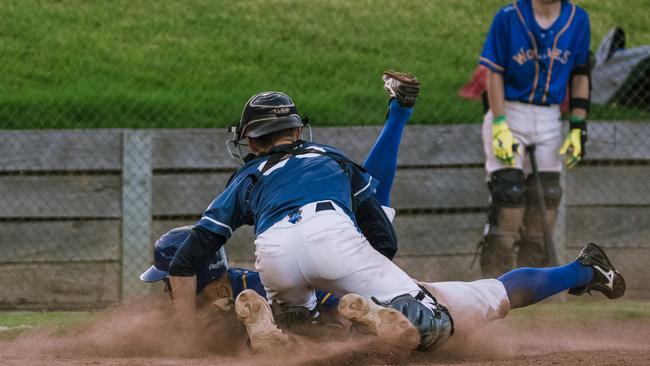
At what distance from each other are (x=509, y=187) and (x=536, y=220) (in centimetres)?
51

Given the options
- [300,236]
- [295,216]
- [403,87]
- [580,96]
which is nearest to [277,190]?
[295,216]

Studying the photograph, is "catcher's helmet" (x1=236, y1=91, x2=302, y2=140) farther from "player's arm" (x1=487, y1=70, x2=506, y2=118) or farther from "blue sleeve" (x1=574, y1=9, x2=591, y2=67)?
"blue sleeve" (x1=574, y1=9, x2=591, y2=67)

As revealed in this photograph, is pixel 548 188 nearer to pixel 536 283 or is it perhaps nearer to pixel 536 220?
pixel 536 220

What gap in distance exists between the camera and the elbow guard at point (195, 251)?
485 centimetres

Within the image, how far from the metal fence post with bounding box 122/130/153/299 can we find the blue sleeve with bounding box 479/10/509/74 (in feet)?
8.77

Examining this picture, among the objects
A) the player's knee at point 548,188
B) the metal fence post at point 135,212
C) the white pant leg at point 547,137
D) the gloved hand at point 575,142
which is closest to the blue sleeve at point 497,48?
the white pant leg at point 547,137

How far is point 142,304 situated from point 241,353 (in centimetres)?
106

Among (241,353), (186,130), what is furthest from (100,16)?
(241,353)

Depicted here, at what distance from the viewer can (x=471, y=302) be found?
196 inches

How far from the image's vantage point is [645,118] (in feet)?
29.2

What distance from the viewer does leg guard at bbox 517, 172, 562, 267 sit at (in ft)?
25.7

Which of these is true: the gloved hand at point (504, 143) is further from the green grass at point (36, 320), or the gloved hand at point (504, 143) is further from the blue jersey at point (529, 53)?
the green grass at point (36, 320)

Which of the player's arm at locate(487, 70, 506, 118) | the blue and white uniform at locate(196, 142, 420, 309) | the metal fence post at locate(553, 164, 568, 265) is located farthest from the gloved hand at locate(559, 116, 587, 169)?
the blue and white uniform at locate(196, 142, 420, 309)

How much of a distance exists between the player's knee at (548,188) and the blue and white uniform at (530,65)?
0.59 feet
